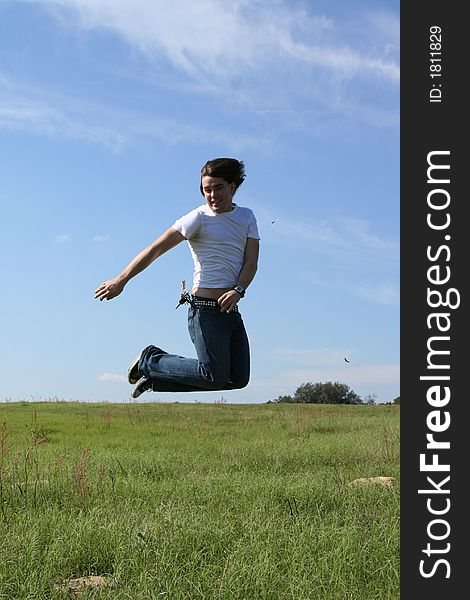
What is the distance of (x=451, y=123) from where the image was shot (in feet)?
14.9

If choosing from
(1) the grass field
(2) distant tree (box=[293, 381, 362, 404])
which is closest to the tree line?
(2) distant tree (box=[293, 381, 362, 404])

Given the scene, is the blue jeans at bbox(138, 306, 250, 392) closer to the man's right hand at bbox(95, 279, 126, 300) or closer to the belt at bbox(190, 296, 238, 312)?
the belt at bbox(190, 296, 238, 312)

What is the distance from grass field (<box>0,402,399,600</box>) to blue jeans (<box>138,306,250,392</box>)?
1107 millimetres

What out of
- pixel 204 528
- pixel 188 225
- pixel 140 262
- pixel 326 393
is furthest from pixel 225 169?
pixel 326 393

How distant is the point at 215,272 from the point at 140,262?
0.61m

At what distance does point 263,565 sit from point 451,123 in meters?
3.12


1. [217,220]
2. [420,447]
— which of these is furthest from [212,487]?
[420,447]

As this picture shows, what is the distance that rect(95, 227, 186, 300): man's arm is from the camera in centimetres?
590

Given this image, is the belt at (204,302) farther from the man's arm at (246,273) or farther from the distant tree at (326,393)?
the distant tree at (326,393)

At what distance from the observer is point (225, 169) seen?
19.8ft

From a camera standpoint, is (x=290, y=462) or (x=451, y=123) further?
(x=290, y=462)

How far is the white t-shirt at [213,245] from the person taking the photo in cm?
614

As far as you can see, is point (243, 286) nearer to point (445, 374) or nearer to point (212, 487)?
point (445, 374)

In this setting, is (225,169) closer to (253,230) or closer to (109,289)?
(253,230)
